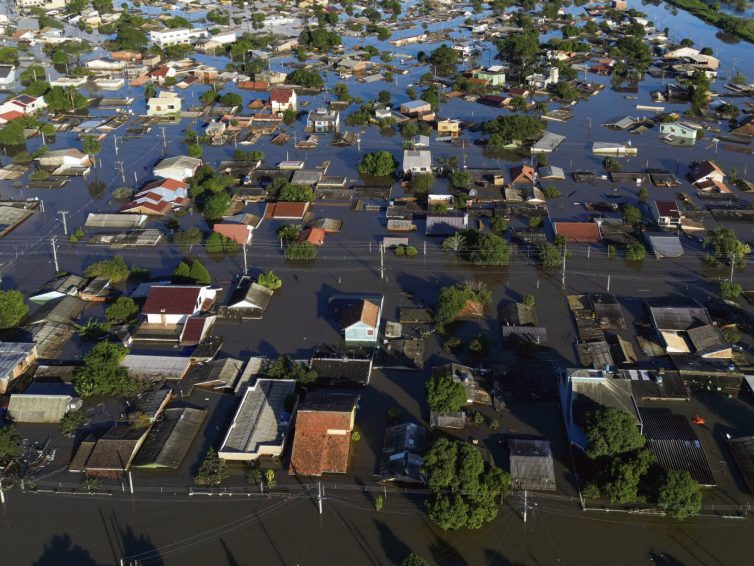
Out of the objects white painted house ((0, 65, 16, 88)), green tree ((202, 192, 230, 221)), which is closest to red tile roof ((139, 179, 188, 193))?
green tree ((202, 192, 230, 221))

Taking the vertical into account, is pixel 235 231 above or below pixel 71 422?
below

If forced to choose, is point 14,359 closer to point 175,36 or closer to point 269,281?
point 269,281

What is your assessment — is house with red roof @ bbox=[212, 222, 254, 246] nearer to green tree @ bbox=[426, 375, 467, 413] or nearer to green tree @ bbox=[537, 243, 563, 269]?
green tree @ bbox=[537, 243, 563, 269]

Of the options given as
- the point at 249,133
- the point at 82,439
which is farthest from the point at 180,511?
the point at 249,133

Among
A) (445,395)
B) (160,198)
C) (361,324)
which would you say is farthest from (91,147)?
(445,395)

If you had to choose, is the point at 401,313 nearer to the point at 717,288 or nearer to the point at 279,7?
the point at 717,288

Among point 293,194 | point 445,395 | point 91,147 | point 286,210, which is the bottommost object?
point 91,147

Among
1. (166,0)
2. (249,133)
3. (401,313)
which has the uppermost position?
(401,313)
